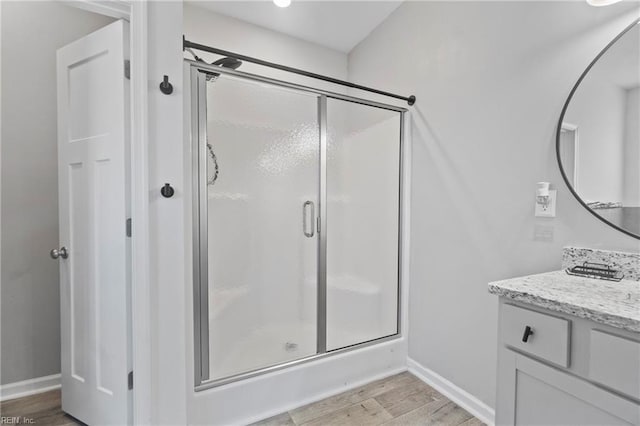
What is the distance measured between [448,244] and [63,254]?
227cm

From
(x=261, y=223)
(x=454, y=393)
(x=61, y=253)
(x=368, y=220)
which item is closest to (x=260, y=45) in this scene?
(x=261, y=223)

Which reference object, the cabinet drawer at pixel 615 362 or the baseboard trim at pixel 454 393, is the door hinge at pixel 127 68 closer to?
the cabinet drawer at pixel 615 362

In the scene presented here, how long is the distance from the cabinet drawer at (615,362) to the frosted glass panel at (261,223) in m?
1.47

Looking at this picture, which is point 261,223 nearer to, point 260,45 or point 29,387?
point 260,45

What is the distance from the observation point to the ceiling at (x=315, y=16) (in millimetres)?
2414

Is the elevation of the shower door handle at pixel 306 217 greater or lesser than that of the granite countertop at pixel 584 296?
greater

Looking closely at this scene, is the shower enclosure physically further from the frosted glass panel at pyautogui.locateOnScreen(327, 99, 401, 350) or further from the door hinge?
the door hinge

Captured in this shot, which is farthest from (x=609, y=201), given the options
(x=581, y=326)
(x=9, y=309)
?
(x=9, y=309)

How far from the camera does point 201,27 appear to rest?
7.87 ft

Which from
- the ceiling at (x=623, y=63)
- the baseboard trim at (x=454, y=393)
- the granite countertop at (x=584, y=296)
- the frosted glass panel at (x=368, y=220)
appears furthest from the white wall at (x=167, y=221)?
the ceiling at (x=623, y=63)

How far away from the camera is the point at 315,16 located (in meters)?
2.57

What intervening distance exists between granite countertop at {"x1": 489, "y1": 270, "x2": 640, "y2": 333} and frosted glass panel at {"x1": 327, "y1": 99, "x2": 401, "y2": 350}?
1.16m

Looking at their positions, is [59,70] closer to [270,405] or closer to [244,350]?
[244,350]

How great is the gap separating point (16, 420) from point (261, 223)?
1.73 meters
